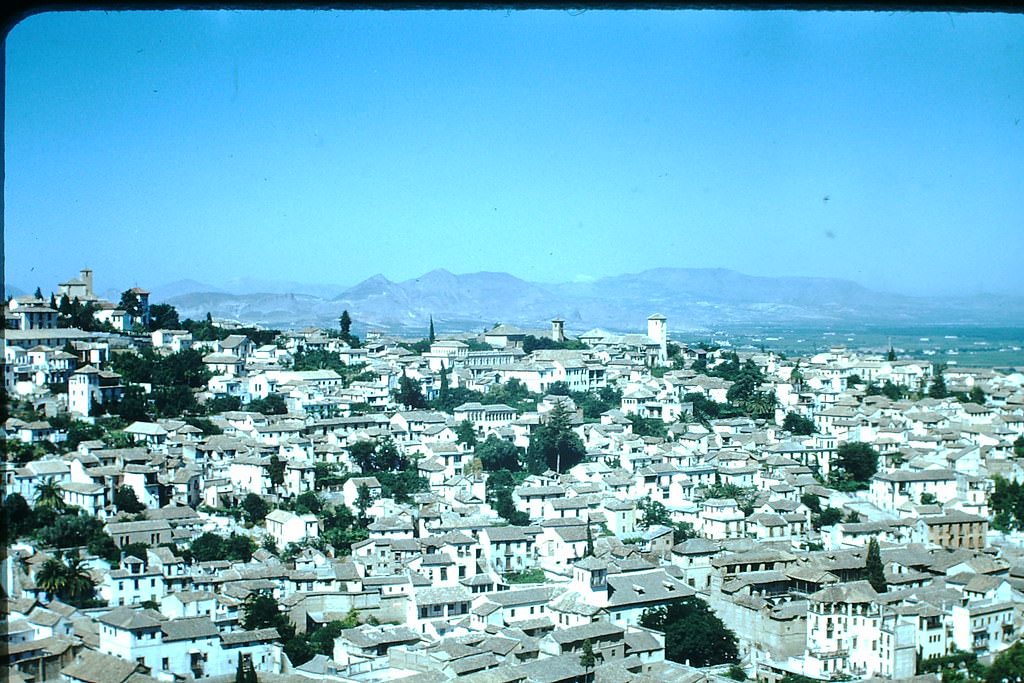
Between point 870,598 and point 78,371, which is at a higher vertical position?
point 78,371

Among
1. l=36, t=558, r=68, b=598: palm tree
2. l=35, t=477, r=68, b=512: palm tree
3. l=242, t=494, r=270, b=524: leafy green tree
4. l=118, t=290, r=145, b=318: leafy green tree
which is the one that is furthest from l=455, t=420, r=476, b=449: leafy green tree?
l=118, t=290, r=145, b=318: leafy green tree

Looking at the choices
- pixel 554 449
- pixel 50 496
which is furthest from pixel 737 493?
pixel 50 496

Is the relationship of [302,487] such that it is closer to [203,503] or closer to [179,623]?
[203,503]

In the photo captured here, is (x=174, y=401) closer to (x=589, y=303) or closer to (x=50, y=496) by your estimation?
(x=50, y=496)

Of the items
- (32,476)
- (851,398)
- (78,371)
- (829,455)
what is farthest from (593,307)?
(32,476)

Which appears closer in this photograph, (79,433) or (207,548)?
(207,548)
